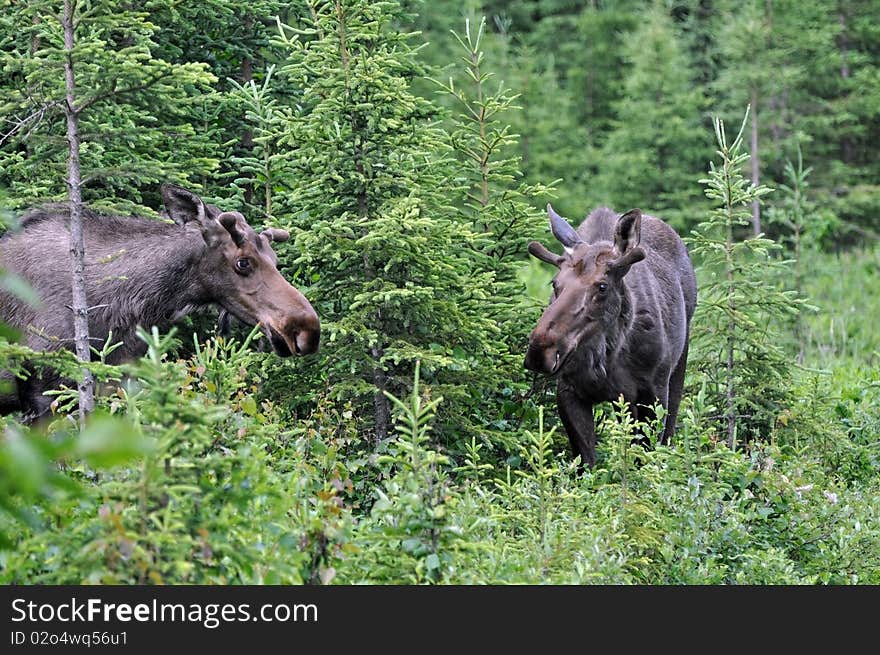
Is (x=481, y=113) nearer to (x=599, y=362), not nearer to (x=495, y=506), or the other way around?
(x=599, y=362)

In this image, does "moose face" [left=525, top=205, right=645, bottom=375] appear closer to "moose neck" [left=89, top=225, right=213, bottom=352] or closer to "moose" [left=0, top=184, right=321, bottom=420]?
"moose" [left=0, top=184, right=321, bottom=420]

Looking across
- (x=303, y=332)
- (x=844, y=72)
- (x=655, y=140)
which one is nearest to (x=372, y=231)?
(x=303, y=332)

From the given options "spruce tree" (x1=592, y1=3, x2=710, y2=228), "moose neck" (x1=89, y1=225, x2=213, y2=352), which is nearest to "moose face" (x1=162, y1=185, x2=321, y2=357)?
"moose neck" (x1=89, y1=225, x2=213, y2=352)

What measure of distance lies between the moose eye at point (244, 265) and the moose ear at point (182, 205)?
1.36 feet

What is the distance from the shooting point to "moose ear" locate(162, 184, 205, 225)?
8.23m

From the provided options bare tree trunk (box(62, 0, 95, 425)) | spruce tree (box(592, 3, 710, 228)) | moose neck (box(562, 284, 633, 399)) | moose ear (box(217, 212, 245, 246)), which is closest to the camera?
bare tree trunk (box(62, 0, 95, 425))

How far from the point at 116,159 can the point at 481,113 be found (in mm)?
2753

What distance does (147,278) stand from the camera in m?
8.45

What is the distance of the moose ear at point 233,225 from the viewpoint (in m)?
8.11

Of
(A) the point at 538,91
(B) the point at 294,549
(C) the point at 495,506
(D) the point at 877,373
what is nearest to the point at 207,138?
(C) the point at 495,506

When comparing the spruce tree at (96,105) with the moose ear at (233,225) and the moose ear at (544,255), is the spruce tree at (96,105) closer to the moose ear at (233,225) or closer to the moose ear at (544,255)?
the moose ear at (233,225)

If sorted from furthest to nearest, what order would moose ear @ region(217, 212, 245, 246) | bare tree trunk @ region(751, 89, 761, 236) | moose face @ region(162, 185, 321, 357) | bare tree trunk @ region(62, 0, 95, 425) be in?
1. bare tree trunk @ region(751, 89, 761, 236)
2. moose ear @ region(217, 212, 245, 246)
3. moose face @ region(162, 185, 321, 357)
4. bare tree trunk @ region(62, 0, 95, 425)

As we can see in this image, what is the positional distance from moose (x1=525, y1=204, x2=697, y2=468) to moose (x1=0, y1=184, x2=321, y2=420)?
1775 mm

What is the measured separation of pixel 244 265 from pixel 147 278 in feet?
2.48
